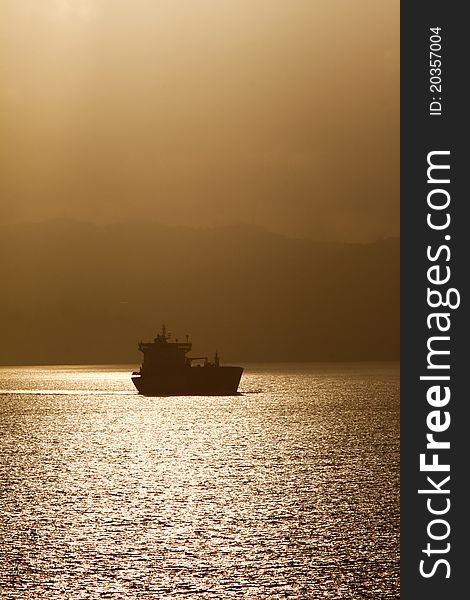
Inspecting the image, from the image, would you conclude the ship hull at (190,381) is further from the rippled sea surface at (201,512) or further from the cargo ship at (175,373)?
the rippled sea surface at (201,512)

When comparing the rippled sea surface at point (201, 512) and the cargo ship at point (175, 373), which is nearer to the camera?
the rippled sea surface at point (201, 512)

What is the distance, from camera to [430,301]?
1911 cm

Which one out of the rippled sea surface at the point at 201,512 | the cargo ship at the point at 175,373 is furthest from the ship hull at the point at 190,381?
the rippled sea surface at the point at 201,512

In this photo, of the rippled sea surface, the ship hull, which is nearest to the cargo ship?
the ship hull

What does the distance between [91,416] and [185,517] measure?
9301cm

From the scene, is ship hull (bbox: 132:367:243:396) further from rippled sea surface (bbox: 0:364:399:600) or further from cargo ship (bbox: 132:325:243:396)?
rippled sea surface (bbox: 0:364:399:600)

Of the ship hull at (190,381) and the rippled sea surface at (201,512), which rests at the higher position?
the ship hull at (190,381)

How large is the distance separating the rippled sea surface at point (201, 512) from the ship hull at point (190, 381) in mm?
28753

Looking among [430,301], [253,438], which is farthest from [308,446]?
[430,301]

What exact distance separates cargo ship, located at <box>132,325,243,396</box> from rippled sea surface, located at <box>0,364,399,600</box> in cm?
2435

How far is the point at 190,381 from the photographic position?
484ft

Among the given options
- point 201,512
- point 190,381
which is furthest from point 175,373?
point 201,512

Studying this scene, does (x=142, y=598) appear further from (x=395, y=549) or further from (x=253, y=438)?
(x=253, y=438)

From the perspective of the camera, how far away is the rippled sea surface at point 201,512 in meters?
35.0
